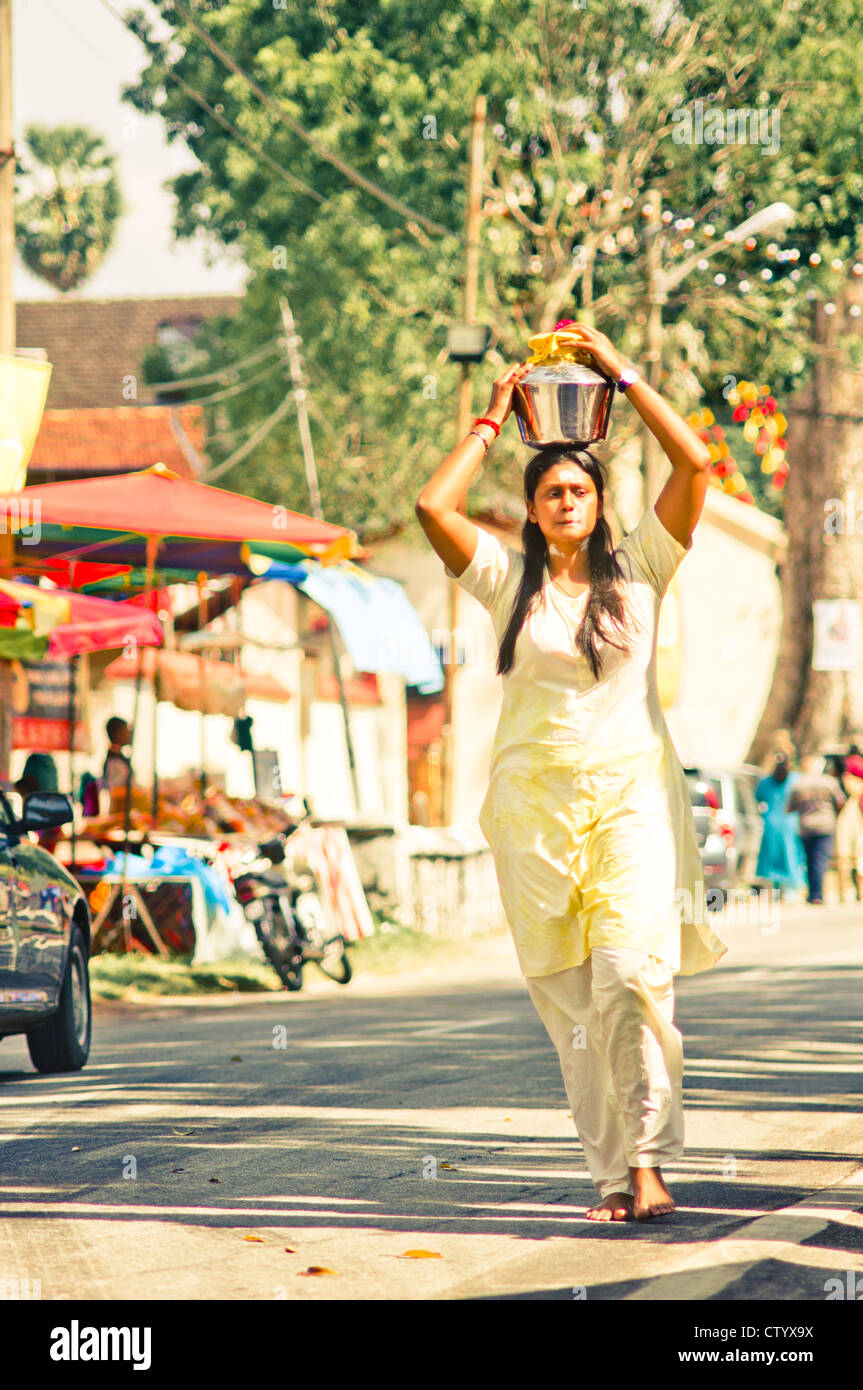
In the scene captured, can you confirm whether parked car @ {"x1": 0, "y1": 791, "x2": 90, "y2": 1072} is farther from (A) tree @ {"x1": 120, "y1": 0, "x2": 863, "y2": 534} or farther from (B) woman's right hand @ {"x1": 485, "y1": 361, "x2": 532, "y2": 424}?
(A) tree @ {"x1": 120, "y1": 0, "x2": 863, "y2": 534}

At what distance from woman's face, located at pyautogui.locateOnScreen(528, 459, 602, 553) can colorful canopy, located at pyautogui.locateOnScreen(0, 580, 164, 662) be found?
6850mm

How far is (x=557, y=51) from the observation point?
25.3 m

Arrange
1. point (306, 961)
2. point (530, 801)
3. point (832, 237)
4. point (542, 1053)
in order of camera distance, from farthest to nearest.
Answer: point (832, 237), point (306, 961), point (542, 1053), point (530, 801)

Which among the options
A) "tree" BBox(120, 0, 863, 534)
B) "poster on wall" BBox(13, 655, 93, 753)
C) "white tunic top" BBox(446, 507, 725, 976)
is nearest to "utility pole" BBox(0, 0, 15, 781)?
"poster on wall" BBox(13, 655, 93, 753)

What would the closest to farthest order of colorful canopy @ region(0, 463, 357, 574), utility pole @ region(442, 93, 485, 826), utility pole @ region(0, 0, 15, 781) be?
1. colorful canopy @ region(0, 463, 357, 574)
2. utility pole @ region(0, 0, 15, 781)
3. utility pole @ region(442, 93, 485, 826)

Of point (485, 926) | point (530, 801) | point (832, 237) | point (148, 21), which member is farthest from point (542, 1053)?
point (148, 21)

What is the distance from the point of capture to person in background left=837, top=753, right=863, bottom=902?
26.5 metres

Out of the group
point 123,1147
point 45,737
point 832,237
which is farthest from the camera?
point 832,237

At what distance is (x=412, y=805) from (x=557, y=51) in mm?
19791

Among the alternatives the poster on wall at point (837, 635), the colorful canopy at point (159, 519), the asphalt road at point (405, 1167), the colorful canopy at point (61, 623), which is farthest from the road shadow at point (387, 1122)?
the poster on wall at point (837, 635)

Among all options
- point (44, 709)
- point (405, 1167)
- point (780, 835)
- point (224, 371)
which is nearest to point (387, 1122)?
point (405, 1167)

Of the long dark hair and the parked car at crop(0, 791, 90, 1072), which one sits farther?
the parked car at crop(0, 791, 90, 1072)
